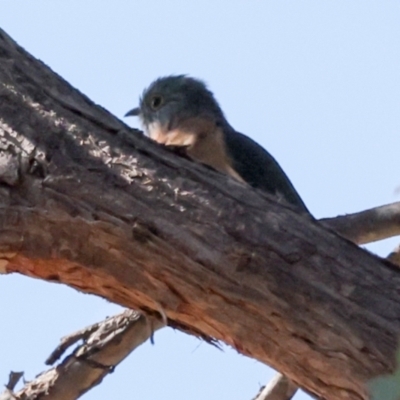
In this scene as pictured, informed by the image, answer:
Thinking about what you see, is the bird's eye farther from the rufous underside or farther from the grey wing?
the grey wing

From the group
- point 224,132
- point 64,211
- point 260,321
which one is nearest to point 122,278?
point 64,211

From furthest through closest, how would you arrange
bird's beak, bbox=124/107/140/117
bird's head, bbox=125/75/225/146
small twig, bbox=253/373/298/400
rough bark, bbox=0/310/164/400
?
bird's beak, bbox=124/107/140/117 < bird's head, bbox=125/75/225/146 < small twig, bbox=253/373/298/400 < rough bark, bbox=0/310/164/400

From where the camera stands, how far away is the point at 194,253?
9.63ft

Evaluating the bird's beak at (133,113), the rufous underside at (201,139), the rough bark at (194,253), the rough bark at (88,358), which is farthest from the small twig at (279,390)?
the bird's beak at (133,113)

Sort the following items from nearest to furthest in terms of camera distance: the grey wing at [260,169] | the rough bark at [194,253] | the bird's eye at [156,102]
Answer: the rough bark at [194,253] → the grey wing at [260,169] → the bird's eye at [156,102]

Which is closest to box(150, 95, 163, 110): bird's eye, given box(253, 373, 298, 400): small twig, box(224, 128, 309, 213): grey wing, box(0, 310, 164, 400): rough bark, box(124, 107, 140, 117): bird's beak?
box(124, 107, 140, 117): bird's beak

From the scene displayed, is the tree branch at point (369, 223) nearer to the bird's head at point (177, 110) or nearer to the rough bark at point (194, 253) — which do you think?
the rough bark at point (194, 253)

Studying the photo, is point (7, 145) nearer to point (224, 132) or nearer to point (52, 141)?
point (52, 141)

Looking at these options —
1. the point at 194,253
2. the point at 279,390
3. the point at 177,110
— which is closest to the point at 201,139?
the point at 177,110

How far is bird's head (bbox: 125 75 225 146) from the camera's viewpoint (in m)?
7.39

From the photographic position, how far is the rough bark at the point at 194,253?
2.80 m

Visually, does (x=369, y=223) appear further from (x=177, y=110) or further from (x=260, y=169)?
(x=177, y=110)

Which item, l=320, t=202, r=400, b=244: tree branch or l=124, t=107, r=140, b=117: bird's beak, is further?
l=124, t=107, r=140, b=117: bird's beak

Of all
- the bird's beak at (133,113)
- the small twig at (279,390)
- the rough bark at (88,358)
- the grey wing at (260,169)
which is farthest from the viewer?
the bird's beak at (133,113)
